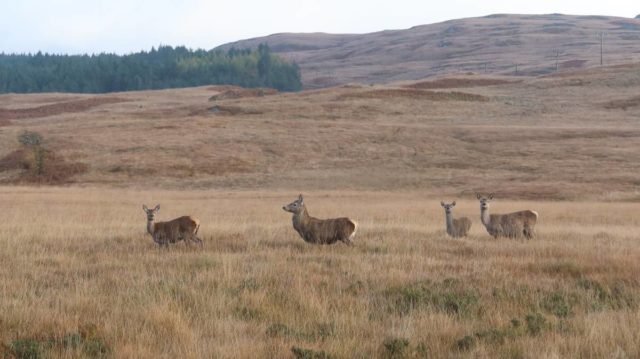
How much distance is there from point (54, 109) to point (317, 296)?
89861mm

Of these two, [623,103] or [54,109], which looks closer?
[623,103]

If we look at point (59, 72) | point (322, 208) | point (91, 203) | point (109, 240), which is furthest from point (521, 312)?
point (59, 72)

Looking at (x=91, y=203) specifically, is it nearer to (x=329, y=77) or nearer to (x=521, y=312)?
(x=521, y=312)

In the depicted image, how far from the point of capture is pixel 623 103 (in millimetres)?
72438

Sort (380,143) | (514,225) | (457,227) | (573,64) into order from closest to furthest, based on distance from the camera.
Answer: (514,225)
(457,227)
(380,143)
(573,64)

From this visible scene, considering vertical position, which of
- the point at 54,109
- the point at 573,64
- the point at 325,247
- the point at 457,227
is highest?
the point at 573,64

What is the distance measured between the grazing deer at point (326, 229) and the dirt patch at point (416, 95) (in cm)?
6517

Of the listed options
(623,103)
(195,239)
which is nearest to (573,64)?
(623,103)

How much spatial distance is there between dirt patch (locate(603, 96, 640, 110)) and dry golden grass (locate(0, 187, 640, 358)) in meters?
56.8

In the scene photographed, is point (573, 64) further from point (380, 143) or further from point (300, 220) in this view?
point (300, 220)

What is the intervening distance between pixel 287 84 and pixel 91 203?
133 m

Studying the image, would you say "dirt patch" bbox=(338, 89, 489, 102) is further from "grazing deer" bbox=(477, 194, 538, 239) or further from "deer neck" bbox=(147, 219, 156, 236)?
"deer neck" bbox=(147, 219, 156, 236)

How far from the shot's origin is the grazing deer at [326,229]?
1566cm

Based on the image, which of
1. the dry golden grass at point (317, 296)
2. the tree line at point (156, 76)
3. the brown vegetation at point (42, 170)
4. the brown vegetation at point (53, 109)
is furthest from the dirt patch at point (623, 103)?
the tree line at point (156, 76)
